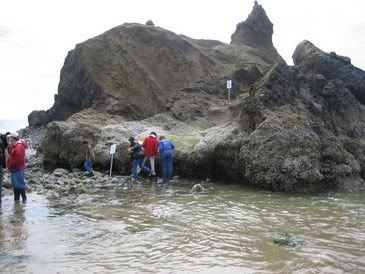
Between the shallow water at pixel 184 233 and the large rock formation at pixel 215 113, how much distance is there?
1939mm

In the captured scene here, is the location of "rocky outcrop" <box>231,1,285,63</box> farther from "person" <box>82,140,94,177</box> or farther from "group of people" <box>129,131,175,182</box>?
"group of people" <box>129,131,175,182</box>

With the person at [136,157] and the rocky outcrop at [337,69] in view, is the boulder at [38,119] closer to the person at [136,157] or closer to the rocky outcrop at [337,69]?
the rocky outcrop at [337,69]

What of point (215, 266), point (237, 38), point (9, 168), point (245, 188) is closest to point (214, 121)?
point (245, 188)

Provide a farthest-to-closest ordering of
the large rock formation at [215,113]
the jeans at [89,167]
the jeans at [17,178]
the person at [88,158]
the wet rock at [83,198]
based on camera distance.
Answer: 1. the person at [88,158]
2. the jeans at [89,167]
3. the large rock formation at [215,113]
4. the wet rock at [83,198]
5. the jeans at [17,178]

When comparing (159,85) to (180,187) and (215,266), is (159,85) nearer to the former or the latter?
(180,187)

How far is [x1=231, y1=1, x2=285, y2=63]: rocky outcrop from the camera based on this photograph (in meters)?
54.8

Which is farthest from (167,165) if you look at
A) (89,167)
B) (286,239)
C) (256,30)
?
(256,30)

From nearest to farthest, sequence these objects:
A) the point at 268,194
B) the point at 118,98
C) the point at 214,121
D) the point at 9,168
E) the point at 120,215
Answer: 1. the point at 120,215
2. the point at 9,168
3. the point at 268,194
4. the point at 214,121
5. the point at 118,98

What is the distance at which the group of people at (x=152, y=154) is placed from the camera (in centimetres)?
2022

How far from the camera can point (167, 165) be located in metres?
20.4

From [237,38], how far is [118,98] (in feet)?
75.1

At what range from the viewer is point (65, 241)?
9.45 m

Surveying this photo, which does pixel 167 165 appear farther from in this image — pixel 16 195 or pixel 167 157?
pixel 16 195

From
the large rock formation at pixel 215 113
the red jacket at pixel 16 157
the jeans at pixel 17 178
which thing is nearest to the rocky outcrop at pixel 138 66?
the large rock formation at pixel 215 113
